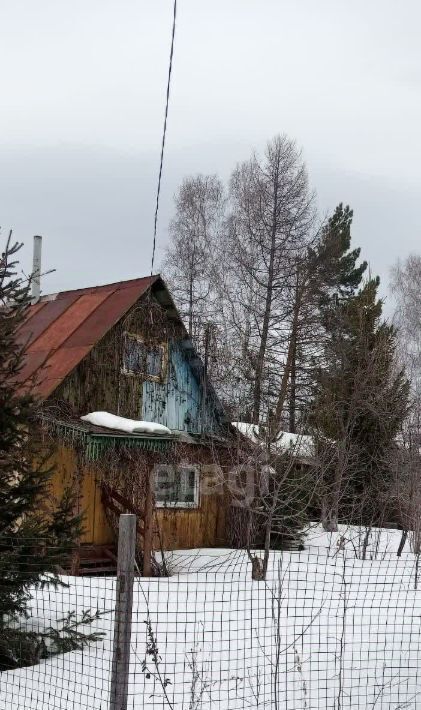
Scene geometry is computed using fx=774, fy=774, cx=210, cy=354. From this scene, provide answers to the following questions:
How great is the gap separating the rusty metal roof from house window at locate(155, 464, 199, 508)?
3124 mm

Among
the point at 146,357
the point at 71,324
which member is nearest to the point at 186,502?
the point at 146,357

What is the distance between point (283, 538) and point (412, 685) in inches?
404

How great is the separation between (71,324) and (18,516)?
852cm

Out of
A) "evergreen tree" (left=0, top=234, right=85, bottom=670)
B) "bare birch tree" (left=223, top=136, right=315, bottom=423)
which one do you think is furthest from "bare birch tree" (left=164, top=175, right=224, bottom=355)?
"evergreen tree" (left=0, top=234, right=85, bottom=670)

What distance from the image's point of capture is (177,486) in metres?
15.8

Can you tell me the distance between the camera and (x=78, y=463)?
12500mm

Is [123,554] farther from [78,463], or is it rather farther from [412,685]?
[78,463]

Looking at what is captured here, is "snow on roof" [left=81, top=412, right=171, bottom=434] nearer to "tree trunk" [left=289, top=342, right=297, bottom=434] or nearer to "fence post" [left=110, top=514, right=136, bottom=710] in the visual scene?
"fence post" [left=110, top=514, right=136, bottom=710]

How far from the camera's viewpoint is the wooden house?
1268 centimetres

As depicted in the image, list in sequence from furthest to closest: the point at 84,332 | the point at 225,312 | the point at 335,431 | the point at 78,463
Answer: the point at 225,312 → the point at 335,431 → the point at 84,332 → the point at 78,463

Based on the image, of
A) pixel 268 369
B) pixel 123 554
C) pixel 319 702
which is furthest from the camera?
pixel 268 369

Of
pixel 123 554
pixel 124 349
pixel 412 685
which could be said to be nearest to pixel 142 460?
pixel 124 349

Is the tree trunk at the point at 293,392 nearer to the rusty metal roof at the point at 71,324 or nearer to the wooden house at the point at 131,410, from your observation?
the wooden house at the point at 131,410

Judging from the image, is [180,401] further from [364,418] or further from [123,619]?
[123,619]
